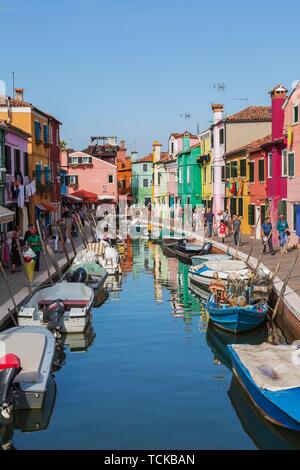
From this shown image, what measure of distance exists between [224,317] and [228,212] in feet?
95.2

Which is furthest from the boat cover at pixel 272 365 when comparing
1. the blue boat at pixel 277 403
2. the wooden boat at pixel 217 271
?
the wooden boat at pixel 217 271

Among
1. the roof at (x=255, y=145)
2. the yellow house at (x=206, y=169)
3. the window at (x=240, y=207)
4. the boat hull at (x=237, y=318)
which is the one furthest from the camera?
the yellow house at (x=206, y=169)

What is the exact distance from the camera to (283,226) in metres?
29.5

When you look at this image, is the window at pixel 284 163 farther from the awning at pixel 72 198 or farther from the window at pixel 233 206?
the awning at pixel 72 198

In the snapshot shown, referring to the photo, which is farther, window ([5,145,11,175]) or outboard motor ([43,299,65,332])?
window ([5,145,11,175])

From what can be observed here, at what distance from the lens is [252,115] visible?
156ft

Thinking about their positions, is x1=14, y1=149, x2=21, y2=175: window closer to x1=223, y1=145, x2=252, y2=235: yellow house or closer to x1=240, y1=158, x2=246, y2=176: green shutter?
x1=223, y1=145, x2=252, y2=235: yellow house

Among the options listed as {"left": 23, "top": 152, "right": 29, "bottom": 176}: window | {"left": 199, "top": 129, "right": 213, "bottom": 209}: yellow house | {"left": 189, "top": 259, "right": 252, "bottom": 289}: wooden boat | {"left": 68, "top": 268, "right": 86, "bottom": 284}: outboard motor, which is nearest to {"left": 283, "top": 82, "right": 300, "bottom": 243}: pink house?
{"left": 189, "top": 259, "right": 252, "bottom": 289}: wooden boat

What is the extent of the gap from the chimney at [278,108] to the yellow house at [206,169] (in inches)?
720

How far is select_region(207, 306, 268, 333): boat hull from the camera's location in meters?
18.0

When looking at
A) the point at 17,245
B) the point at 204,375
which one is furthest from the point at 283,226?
the point at 204,375

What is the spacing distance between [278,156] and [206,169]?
69.1 ft

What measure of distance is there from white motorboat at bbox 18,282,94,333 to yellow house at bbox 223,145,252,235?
24065 mm

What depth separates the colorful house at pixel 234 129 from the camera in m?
47.2
